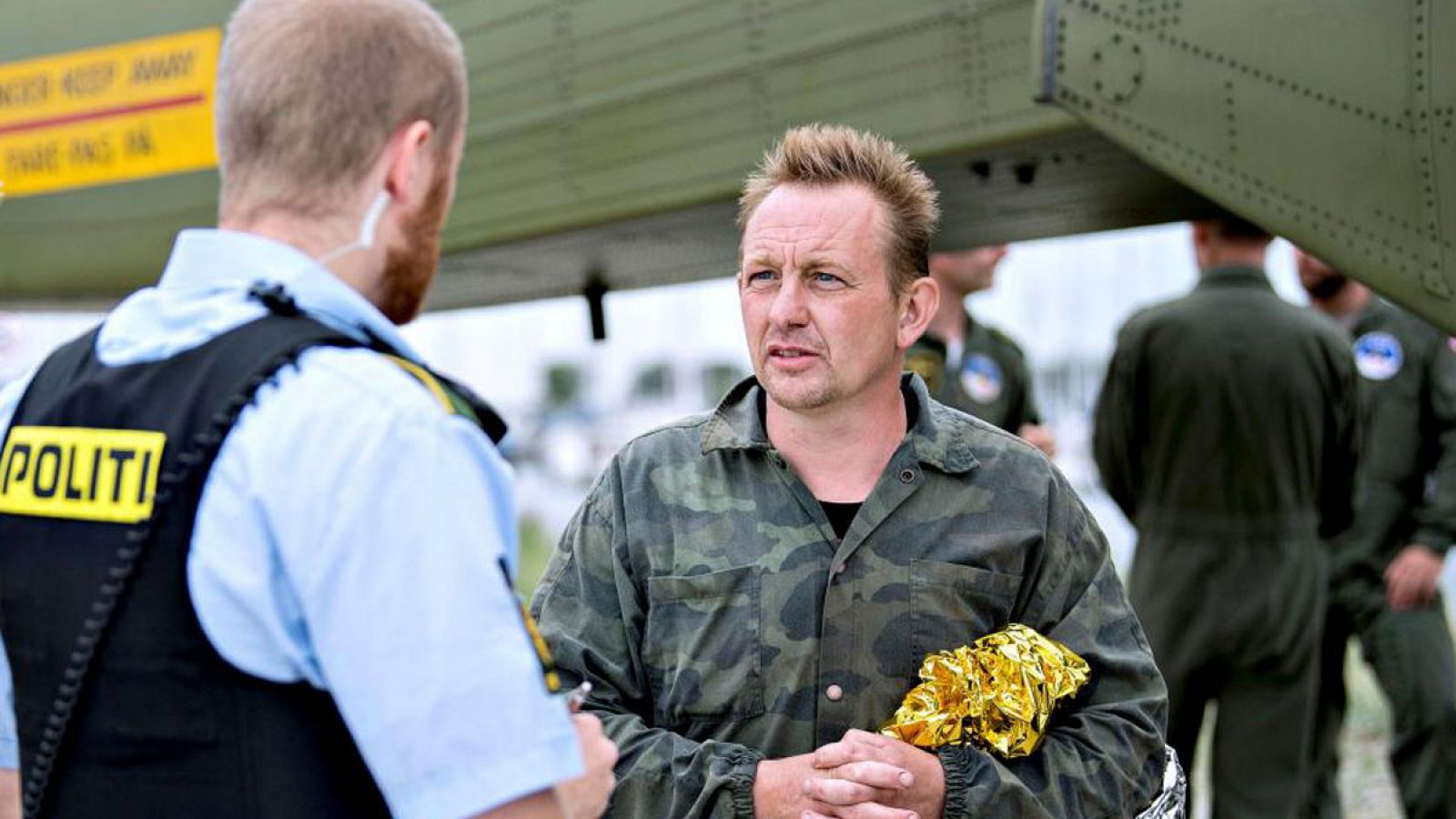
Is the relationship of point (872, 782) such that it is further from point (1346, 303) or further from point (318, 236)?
point (1346, 303)

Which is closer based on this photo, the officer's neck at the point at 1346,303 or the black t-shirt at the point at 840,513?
the black t-shirt at the point at 840,513

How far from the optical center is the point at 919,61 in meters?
4.09

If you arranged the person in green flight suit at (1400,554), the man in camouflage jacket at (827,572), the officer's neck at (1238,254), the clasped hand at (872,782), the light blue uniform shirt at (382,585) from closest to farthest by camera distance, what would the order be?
the light blue uniform shirt at (382,585), the clasped hand at (872,782), the man in camouflage jacket at (827,572), the officer's neck at (1238,254), the person in green flight suit at (1400,554)

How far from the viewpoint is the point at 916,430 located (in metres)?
2.44

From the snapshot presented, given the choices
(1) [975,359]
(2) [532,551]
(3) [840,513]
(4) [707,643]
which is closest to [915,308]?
(3) [840,513]

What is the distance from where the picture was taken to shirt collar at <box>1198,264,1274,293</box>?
5.02 metres

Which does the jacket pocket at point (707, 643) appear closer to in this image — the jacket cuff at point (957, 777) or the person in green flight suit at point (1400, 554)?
the jacket cuff at point (957, 777)

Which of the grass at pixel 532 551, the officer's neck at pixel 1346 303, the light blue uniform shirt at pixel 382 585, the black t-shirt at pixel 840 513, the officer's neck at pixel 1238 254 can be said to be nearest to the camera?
the light blue uniform shirt at pixel 382 585

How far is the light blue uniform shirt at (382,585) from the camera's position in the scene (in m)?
1.28

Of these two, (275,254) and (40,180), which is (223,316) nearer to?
(275,254)

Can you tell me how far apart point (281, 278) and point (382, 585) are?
0.34 metres

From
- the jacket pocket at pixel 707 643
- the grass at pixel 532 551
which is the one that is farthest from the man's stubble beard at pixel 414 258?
the grass at pixel 532 551

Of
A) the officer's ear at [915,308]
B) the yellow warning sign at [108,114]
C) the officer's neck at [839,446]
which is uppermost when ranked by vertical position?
the yellow warning sign at [108,114]

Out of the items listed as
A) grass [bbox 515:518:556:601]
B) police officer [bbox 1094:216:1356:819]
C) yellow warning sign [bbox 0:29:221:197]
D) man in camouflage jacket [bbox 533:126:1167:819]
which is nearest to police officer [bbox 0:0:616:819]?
man in camouflage jacket [bbox 533:126:1167:819]
